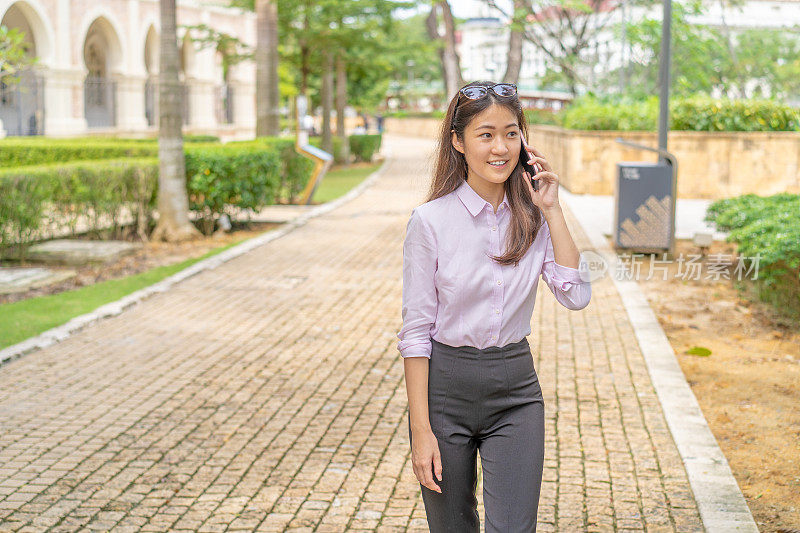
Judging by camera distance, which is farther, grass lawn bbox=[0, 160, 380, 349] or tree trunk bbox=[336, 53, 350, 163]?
tree trunk bbox=[336, 53, 350, 163]

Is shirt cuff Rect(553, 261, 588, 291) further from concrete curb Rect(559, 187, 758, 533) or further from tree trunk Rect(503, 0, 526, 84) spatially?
tree trunk Rect(503, 0, 526, 84)

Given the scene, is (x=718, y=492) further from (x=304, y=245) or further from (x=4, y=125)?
(x=4, y=125)

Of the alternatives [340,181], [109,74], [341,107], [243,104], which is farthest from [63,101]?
[243,104]

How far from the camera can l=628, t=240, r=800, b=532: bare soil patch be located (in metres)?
5.04

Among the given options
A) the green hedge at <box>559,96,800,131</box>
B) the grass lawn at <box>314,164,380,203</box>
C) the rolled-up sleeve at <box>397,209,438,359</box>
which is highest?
the green hedge at <box>559,96,800,131</box>

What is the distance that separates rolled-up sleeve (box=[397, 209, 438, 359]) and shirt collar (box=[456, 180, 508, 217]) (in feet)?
0.46

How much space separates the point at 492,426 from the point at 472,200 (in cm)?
65

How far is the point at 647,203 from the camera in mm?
12156

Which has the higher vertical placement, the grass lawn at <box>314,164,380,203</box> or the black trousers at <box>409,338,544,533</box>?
the black trousers at <box>409,338,544,533</box>

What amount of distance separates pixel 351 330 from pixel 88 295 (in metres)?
3.21

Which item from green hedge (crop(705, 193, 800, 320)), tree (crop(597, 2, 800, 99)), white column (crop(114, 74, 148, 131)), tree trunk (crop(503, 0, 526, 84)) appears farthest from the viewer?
white column (crop(114, 74, 148, 131))

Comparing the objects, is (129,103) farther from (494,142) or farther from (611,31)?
(494,142)

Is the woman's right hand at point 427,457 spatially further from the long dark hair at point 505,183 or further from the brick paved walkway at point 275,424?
the brick paved walkway at point 275,424

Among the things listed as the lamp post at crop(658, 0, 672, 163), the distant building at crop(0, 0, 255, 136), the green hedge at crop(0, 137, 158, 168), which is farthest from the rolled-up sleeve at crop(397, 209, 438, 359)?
the distant building at crop(0, 0, 255, 136)
